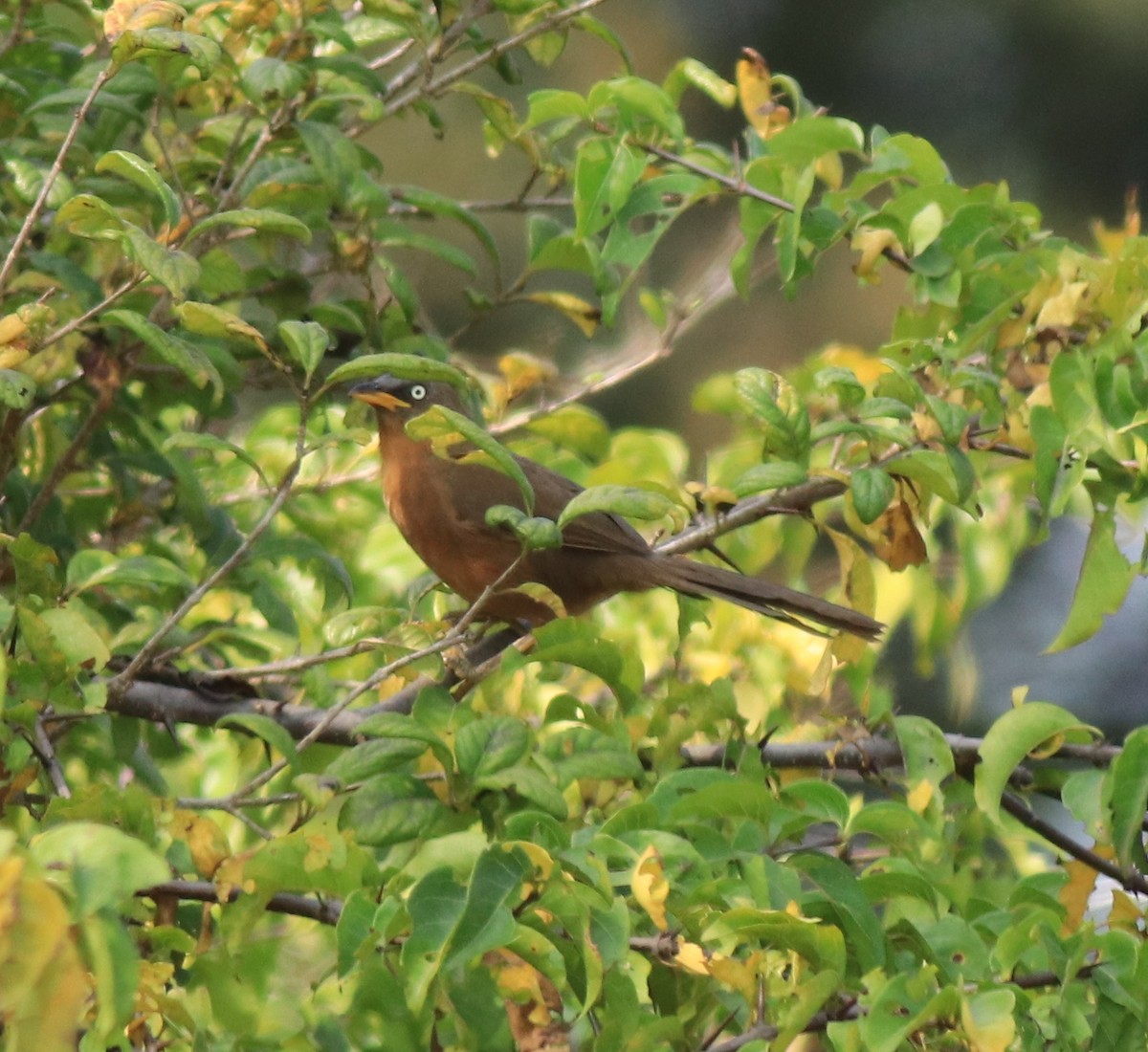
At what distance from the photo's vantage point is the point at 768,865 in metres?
2.17

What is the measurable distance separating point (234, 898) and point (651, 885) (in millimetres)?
578

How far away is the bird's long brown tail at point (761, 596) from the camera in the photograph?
11.2 feet

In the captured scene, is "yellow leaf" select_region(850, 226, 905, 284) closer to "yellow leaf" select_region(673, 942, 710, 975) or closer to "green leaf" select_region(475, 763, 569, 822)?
"green leaf" select_region(475, 763, 569, 822)

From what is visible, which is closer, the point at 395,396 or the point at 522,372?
the point at 522,372

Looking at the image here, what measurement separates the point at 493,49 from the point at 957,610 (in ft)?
6.09

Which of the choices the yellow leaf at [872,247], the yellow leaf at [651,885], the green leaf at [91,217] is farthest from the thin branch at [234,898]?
the yellow leaf at [872,247]

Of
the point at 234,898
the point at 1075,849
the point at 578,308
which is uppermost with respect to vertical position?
the point at 578,308

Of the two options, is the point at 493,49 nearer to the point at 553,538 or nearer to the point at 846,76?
the point at 553,538

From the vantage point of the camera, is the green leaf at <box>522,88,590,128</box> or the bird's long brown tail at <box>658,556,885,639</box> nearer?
the green leaf at <box>522,88,590,128</box>

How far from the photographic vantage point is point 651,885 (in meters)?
2.04

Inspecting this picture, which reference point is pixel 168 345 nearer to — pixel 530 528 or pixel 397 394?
pixel 530 528

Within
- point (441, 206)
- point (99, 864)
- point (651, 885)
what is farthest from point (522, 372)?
point (99, 864)

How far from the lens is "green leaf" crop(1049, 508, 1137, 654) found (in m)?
2.66

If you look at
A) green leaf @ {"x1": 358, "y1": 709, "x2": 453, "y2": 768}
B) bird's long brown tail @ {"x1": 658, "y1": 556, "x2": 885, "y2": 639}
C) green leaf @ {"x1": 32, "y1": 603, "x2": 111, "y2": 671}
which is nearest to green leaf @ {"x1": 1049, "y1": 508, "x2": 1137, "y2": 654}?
bird's long brown tail @ {"x1": 658, "y1": 556, "x2": 885, "y2": 639}
